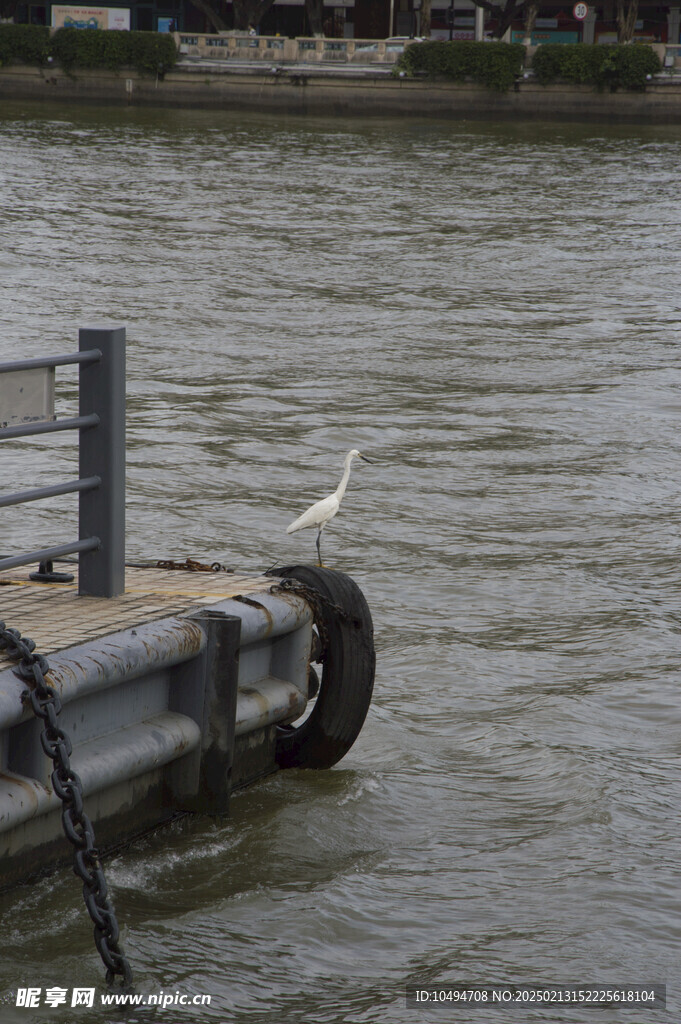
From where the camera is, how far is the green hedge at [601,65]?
4378 cm

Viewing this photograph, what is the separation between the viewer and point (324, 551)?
7855 mm

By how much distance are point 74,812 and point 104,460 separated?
1.26m

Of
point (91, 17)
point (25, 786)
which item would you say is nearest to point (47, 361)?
point (25, 786)

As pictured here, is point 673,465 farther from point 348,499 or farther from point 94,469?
point 94,469

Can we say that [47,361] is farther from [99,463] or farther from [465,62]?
[465,62]

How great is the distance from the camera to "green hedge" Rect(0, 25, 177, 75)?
44.6m

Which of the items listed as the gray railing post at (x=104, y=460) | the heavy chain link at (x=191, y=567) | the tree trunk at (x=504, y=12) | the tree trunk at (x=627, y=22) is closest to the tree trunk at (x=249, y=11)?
the tree trunk at (x=504, y=12)

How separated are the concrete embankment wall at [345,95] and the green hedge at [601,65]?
0.36 metres

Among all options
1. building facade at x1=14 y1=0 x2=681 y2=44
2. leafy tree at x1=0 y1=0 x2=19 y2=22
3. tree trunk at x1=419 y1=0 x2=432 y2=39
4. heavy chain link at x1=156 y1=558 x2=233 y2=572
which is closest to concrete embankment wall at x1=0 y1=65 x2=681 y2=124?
leafy tree at x1=0 y1=0 x2=19 y2=22

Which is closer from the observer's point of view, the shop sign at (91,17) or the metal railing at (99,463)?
the metal railing at (99,463)

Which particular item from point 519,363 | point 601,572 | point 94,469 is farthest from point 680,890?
point 519,363

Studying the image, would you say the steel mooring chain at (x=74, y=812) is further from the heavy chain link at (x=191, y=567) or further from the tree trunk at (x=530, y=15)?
the tree trunk at (x=530, y=15)

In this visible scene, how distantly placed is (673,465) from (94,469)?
6.41m

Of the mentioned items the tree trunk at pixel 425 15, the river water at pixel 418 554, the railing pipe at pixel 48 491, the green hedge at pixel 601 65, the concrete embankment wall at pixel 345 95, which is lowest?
the river water at pixel 418 554
